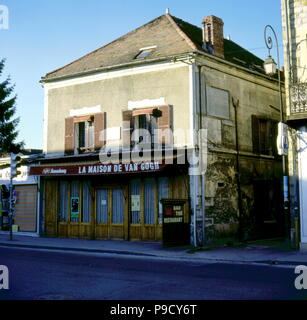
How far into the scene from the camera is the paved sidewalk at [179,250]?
1295 centimetres

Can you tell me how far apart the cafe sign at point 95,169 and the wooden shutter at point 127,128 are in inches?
58.0

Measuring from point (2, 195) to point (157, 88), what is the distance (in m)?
10.5

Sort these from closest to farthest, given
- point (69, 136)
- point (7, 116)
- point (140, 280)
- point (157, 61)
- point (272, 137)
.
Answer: point (140, 280) < point (157, 61) < point (69, 136) < point (272, 137) < point (7, 116)

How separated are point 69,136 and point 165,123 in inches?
195

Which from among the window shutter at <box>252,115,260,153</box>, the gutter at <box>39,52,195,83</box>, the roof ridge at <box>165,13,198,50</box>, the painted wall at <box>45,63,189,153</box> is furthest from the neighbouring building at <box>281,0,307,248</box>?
the window shutter at <box>252,115,260,153</box>

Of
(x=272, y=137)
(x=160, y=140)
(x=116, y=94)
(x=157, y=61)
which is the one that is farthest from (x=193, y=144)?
(x=272, y=137)

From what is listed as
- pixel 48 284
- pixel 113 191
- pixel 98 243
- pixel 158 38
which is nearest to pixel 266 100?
pixel 158 38

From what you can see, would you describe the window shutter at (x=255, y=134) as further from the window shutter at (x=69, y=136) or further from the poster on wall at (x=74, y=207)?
the poster on wall at (x=74, y=207)

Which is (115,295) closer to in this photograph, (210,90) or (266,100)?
(210,90)

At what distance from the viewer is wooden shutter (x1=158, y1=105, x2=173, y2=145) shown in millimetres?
17172

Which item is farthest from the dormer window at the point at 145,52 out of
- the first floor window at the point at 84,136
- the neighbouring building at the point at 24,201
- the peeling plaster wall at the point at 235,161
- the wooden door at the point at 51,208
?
the neighbouring building at the point at 24,201

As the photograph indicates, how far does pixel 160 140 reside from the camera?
682 inches

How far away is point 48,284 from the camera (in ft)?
28.3

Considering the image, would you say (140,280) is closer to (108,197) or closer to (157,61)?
(108,197)
